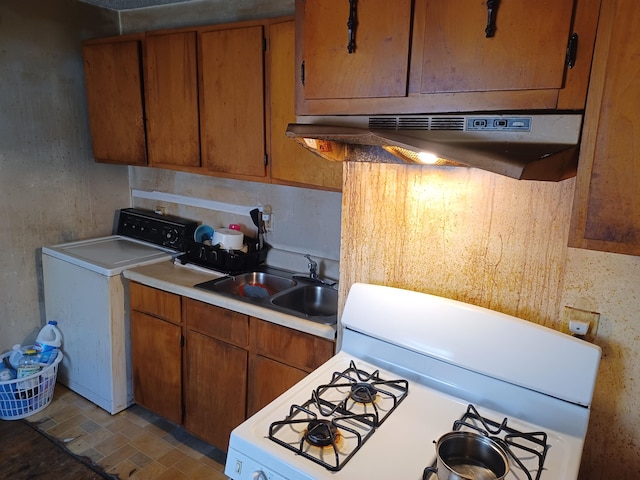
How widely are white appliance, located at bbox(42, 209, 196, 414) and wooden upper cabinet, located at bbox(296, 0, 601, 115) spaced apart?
1651 millimetres

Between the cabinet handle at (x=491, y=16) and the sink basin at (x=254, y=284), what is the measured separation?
1548 millimetres

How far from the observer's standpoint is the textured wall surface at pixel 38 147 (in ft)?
Result: 8.57

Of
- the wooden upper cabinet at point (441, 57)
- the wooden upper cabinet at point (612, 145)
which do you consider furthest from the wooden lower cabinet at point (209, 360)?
the wooden upper cabinet at point (612, 145)

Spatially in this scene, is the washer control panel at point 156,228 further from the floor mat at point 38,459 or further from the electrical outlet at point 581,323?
the electrical outlet at point 581,323

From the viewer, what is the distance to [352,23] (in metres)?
1.30

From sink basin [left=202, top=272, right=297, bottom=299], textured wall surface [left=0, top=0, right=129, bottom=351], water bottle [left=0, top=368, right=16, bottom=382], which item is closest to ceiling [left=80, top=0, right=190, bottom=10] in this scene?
textured wall surface [left=0, top=0, right=129, bottom=351]

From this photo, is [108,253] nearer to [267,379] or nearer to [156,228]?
[156,228]

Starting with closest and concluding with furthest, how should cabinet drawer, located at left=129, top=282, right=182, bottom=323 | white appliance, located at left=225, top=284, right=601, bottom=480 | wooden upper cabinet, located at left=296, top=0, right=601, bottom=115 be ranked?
wooden upper cabinet, located at left=296, top=0, right=601, bottom=115
white appliance, located at left=225, top=284, right=601, bottom=480
cabinet drawer, located at left=129, top=282, right=182, bottom=323

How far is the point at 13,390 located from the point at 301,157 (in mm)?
2075

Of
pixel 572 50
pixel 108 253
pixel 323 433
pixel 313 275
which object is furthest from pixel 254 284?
pixel 572 50

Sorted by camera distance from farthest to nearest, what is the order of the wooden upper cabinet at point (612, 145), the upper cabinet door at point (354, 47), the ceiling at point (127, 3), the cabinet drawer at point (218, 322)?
the ceiling at point (127, 3)
the cabinet drawer at point (218, 322)
the upper cabinet door at point (354, 47)
the wooden upper cabinet at point (612, 145)

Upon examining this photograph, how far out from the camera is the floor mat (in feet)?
7.15

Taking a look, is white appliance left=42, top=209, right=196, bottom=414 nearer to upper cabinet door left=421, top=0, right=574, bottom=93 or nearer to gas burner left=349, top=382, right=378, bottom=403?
gas burner left=349, top=382, right=378, bottom=403

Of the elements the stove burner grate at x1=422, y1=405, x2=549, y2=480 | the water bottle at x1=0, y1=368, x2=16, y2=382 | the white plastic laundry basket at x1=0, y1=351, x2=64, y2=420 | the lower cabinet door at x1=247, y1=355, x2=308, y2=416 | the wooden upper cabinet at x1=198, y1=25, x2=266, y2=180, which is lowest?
the white plastic laundry basket at x1=0, y1=351, x2=64, y2=420
